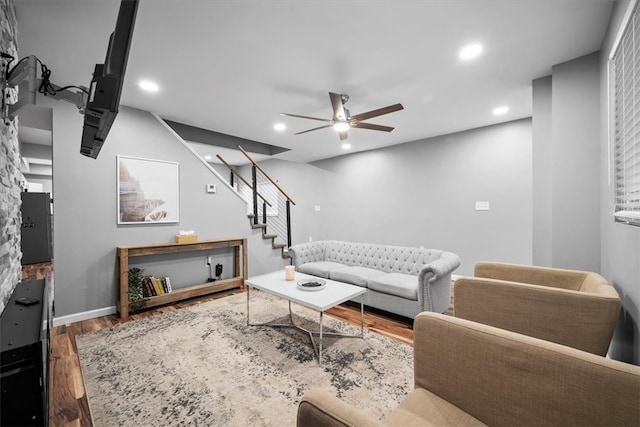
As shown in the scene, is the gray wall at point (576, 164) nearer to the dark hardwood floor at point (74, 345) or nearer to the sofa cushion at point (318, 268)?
the dark hardwood floor at point (74, 345)

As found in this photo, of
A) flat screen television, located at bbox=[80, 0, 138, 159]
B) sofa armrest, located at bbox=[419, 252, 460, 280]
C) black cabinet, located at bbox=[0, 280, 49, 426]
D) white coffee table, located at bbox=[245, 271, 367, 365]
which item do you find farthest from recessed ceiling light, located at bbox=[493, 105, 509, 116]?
black cabinet, located at bbox=[0, 280, 49, 426]

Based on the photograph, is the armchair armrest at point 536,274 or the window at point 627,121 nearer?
the window at point 627,121

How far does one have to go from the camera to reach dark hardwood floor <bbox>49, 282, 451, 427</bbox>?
67.4 inches

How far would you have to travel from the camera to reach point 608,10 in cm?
190

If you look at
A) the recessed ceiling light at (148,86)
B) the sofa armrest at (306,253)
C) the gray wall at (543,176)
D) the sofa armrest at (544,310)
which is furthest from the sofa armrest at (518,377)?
the recessed ceiling light at (148,86)

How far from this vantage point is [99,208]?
3301mm

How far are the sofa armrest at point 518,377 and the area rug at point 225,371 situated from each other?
780mm

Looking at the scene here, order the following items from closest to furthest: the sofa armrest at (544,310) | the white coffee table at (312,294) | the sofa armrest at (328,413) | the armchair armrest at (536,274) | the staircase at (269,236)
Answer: the sofa armrest at (328,413)
the sofa armrest at (544,310)
the armchair armrest at (536,274)
the white coffee table at (312,294)
the staircase at (269,236)

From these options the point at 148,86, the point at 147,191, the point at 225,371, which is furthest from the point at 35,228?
the point at 225,371

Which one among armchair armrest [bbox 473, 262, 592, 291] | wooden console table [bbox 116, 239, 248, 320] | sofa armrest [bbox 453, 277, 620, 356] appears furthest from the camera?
wooden console table [bbox 116, 239, 248, 320]

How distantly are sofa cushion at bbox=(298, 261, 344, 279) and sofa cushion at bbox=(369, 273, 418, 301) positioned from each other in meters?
0.80

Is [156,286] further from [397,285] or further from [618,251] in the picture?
[618,251]

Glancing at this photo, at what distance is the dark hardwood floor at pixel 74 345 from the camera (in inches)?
67.4

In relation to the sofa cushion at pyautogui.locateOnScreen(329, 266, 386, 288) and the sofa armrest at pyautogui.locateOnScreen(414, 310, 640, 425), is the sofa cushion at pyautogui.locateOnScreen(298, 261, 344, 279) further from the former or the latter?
the sofa armrest at pyautogui.locateOnScreen(414, 310, 640, 425)
